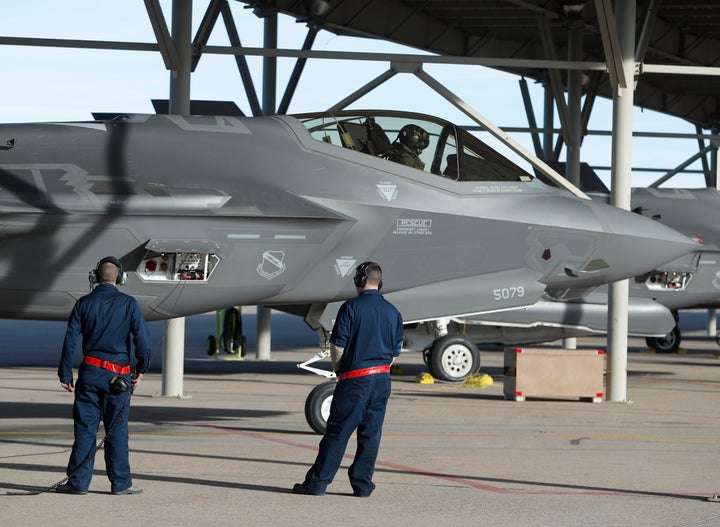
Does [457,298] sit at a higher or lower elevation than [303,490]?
higher

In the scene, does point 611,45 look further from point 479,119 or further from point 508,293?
point 508,293

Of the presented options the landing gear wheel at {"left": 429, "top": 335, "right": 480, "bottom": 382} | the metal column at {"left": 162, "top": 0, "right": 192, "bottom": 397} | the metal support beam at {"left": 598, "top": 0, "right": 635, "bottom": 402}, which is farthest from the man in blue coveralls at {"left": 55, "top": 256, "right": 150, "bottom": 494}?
the landing gear wheel at {"left": 429, "top": 335, "right": 480, "bottom": 382}

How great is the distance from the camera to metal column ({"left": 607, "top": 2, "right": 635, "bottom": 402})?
1675 cm

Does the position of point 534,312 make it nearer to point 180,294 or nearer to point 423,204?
point 423,204

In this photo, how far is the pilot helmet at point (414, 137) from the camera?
13086mm

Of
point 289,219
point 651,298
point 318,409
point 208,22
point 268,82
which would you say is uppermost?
point 268,82

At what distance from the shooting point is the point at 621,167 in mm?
16734

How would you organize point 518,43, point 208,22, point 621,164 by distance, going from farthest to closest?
point 518,43, point 208,22, point 621,164

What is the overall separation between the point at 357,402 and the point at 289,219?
3.97m

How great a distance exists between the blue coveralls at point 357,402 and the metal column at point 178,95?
333 inches

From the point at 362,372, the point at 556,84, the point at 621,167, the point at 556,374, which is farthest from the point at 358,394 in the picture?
the point at 556,84

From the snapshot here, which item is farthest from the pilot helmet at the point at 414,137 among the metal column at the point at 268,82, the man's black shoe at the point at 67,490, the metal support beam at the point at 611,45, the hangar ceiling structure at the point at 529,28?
the metal column at the point at 268,82

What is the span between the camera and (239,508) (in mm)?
8242

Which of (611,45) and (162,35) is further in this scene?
(611,45)
